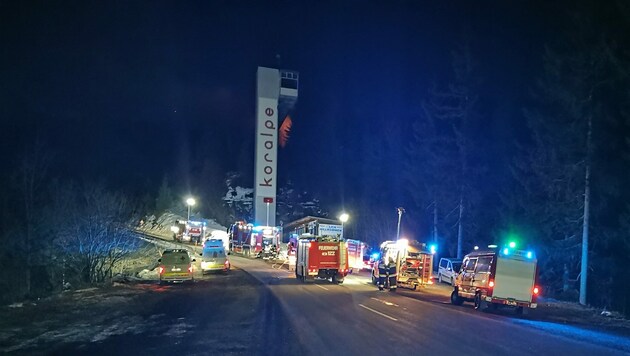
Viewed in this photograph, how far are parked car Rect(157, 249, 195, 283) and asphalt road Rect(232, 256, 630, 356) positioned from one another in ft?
33.9

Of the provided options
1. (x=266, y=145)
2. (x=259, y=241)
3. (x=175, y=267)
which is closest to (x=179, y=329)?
(x=175, y=267)

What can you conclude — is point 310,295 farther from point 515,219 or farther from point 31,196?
point 31,196

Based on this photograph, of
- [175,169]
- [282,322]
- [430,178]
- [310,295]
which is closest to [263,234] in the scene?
[430,178]

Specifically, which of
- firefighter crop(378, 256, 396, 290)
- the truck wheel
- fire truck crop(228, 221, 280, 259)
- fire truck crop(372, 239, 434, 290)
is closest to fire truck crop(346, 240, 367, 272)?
fire truck crop(228, 221, 280, 259)

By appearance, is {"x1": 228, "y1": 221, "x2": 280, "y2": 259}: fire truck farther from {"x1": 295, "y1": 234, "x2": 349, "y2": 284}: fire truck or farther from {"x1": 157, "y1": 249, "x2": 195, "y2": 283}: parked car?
{"x1": 157, "y1": 249, "x2": 195, "y2": 283}: parked car

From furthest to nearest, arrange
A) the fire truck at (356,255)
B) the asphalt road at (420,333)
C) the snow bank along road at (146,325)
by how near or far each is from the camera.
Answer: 1. the fire truck at (356,255)
2. the asphalt road at (420,333)
3. the snow bank along road at (146,325)

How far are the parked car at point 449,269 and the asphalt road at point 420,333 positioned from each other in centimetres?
1673

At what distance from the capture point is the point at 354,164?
87250mm

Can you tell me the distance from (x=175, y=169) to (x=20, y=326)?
122 m

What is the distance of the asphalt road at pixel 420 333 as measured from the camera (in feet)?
40.0

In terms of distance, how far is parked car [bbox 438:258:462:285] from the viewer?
38463 millimetres

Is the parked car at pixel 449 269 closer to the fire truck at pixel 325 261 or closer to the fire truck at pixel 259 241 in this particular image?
the fire truck at pixel 325 261

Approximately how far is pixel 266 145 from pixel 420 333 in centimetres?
5873

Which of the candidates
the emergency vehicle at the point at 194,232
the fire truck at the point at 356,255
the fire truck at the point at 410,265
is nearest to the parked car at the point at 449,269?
the fire truck at the point at 410,265
